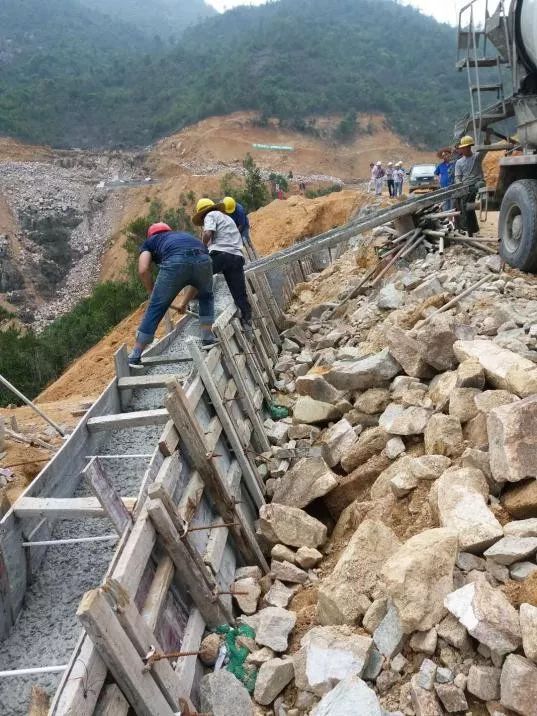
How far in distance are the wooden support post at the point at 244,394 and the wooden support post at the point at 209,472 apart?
1.49 meters

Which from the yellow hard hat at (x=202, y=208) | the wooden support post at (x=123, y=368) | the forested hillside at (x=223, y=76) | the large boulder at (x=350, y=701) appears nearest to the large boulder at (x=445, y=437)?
the large boulder at (x=350, y=701)

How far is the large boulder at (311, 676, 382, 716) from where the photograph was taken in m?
2.52

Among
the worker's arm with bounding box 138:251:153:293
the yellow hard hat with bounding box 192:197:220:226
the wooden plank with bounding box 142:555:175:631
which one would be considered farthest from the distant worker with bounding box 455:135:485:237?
the wooden plank with bounding box 142:555:175:631

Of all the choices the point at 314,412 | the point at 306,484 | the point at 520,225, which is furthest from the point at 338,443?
the point at 520,225

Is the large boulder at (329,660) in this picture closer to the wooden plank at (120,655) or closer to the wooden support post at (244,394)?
the wooden plank at (120,655)

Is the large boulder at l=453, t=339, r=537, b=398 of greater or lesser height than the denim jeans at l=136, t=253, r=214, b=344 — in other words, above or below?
below

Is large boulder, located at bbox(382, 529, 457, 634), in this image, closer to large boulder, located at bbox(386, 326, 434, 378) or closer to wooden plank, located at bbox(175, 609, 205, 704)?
wooden plank, located at bbox(175, 609, 205, 704)

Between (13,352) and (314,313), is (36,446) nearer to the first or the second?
(314,313)

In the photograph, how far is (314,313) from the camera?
9242 millimetres

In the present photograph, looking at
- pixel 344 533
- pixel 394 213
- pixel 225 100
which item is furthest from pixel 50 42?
pixel 344 533

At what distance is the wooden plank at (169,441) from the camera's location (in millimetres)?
3559

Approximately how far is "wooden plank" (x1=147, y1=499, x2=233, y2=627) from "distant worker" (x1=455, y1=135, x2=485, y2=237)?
7.81 meters

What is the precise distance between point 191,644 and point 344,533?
61.3 inches

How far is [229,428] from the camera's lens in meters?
4.70
